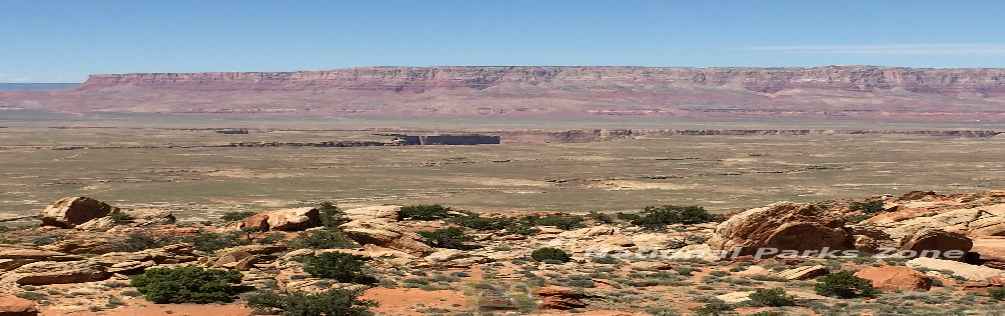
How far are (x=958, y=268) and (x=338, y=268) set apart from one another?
1534 centimetres

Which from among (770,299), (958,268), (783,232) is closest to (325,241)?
(783,232)

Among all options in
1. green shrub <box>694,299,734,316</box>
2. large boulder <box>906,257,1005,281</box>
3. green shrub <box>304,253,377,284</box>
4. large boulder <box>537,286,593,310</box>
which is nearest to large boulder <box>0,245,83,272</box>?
green shrub <box>304,253,377,284</box>

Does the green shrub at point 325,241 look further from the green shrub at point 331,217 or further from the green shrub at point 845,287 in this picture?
the green shrub at point 845,287

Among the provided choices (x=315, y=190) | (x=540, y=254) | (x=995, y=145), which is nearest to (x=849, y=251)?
(x=540, y=254)

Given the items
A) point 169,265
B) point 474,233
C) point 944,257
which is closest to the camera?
point 169,265

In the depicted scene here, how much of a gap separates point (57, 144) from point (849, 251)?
12133 centimetres

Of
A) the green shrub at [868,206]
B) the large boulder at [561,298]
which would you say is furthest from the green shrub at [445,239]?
the green shrub at [868,206]

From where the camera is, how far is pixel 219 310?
1850 cm

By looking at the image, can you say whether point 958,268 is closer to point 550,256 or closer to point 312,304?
point 550,256

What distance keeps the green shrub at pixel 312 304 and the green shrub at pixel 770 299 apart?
8.30 metres

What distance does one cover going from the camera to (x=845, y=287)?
21141mm

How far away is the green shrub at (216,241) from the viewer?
27.8 metres

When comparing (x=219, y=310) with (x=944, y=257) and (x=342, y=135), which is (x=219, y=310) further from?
(x=342, y=135)

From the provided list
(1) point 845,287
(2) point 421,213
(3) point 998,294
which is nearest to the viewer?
(3) point 998,294
